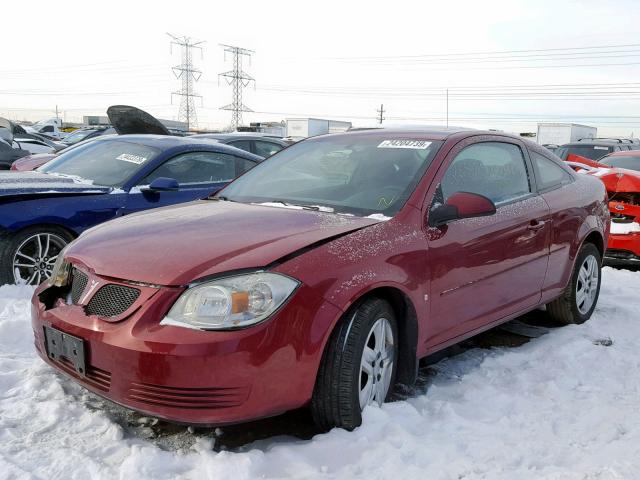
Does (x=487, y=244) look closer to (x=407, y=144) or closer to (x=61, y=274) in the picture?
(x=407, y=144)

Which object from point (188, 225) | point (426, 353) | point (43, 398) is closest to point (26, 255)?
point (43, 398)

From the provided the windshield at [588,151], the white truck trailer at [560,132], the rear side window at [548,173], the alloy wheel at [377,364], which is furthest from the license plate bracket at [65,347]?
the white truck trailer at [560,132]

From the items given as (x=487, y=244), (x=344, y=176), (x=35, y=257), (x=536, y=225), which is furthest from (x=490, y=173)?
(x=35, y=257)

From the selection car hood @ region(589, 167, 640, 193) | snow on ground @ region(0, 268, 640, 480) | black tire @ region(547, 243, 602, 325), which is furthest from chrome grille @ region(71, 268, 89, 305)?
car hood @ region(589, 167, 640, 193)

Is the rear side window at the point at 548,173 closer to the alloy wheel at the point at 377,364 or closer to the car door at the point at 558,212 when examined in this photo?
the car door at the point at 558,212

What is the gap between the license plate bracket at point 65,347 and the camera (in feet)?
8.94

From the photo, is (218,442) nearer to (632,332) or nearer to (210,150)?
(632,332)

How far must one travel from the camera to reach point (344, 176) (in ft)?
12.4

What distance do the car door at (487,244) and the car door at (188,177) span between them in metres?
2.81

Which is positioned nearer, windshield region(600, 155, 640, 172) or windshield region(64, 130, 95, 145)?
windshield region(600, 155, 640, 172)

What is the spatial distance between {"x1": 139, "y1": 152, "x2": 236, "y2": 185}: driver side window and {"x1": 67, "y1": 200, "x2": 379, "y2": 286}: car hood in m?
2.56

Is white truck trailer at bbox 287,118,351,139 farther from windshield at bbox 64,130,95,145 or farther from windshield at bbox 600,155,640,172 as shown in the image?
windshield at bbox 600,155,640,172

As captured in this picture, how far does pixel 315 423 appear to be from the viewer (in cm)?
291

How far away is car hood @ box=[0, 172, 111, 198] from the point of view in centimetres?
500
